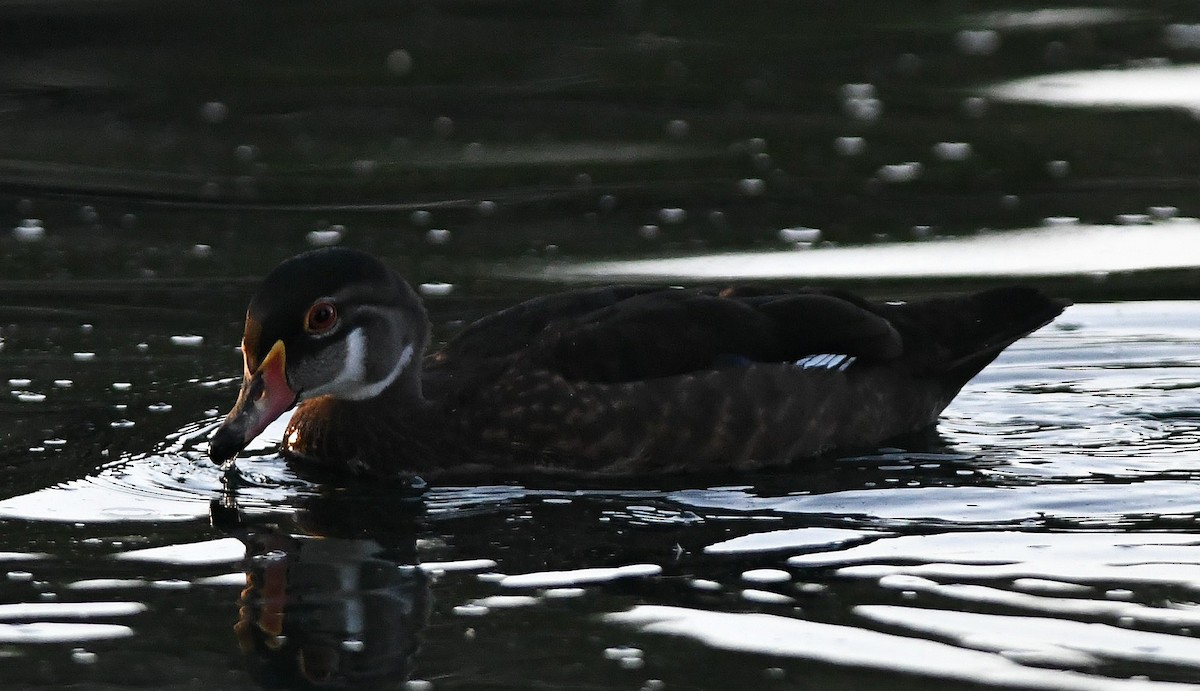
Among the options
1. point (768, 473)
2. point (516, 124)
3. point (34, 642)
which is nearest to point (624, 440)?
point (768, 473)

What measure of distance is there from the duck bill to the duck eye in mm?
176

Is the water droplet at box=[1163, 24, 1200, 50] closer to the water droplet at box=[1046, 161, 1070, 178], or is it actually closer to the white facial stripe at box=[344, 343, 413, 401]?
the water droplet at box=[1046, 161, 1070, 178]

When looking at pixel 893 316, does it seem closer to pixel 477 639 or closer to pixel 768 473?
pixel 768 473

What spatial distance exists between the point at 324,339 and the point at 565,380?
1140 mm

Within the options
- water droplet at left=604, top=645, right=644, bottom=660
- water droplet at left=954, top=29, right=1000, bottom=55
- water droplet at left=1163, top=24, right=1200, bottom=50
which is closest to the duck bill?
water droplet at left=604, top=645, right=644, bottom=660

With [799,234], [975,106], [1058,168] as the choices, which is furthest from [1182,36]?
[799,234]

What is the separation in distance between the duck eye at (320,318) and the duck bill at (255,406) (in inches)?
6.9

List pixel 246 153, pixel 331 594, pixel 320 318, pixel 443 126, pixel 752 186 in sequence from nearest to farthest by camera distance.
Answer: pixel 331 594 → pixel 320 318 → pixel 752 186 → pixel 246 153 → pixel 443 126

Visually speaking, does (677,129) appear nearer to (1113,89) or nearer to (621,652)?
(1113,89)

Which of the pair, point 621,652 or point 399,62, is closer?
point 621,652

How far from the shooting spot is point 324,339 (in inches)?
384

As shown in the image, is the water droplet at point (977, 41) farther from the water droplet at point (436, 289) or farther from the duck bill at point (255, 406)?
the duck bill at point (255, 406)

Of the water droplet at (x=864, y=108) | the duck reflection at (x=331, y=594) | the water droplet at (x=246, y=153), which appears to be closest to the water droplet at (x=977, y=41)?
the water droplet at (x=864, y=108)

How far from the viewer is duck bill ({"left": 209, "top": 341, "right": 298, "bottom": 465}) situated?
9414mm
